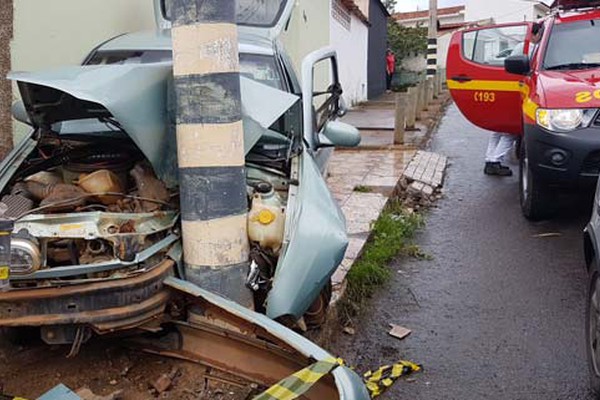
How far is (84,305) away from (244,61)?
9.18 ft

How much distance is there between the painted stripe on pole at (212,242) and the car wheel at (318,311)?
2.77ft

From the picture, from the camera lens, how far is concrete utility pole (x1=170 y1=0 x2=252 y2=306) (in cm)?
307

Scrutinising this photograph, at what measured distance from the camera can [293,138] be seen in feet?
13.0

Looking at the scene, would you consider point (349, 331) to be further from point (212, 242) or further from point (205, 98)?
point (205, 98)

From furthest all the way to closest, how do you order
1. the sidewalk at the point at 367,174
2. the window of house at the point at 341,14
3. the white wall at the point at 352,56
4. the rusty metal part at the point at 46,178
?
the white wall at the point at 352,56 → the window of house at the point at 341,14 → the sidewalk at the point at 367,174 → the rusty metal part at the point at 46,178

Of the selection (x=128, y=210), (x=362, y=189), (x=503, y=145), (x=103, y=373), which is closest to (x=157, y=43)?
(x=128, y=210)

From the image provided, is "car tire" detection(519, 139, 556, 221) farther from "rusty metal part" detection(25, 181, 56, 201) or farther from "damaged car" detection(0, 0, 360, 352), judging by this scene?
"rusty metal part" detection(25, 181, 56, 201)

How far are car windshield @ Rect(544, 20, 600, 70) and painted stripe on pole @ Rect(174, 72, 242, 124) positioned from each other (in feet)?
15.6

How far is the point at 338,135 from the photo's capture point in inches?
199

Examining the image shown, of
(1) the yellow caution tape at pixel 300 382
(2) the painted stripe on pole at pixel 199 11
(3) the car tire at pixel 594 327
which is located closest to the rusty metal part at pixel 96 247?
(1) the yellow caution tape at pixel 300 382

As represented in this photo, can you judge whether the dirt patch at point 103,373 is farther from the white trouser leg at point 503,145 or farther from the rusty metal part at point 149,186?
the white trouser leg at point 503,145

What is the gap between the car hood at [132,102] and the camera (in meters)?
2.92

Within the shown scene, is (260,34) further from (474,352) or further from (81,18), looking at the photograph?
(474,352)

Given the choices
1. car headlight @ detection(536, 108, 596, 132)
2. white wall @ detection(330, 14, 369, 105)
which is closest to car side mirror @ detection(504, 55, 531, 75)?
car headlight @ detection(536, 108, 596, 132)
